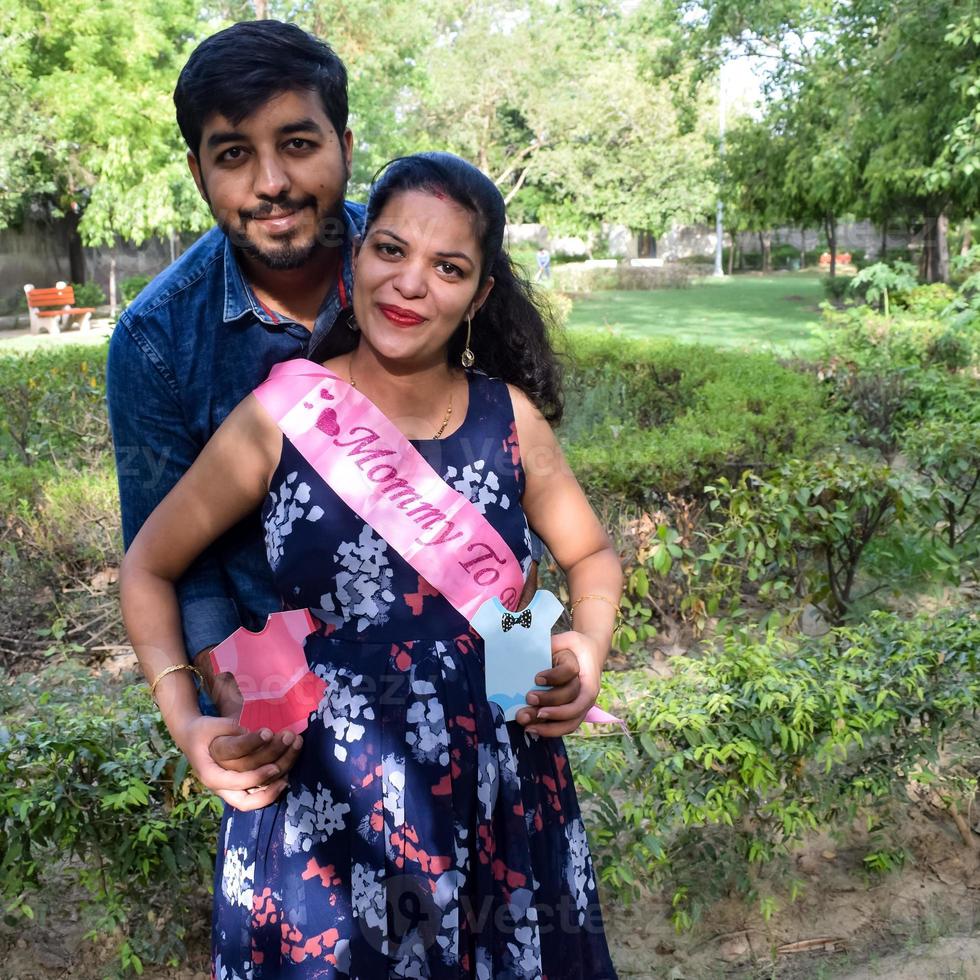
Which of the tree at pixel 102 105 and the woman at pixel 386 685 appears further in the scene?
the tree at pixel 102 105

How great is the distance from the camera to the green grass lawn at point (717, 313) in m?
16.0

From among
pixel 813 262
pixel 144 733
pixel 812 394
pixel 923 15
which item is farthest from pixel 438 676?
pixel 813 262

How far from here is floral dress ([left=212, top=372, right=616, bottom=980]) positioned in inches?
58.7

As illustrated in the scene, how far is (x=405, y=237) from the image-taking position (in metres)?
1.51

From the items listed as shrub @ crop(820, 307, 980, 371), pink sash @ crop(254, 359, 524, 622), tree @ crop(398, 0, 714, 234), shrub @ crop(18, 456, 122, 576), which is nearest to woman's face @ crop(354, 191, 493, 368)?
pink sash @ crop(254, 359, 524, 622)

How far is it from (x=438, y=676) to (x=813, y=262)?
4173cm

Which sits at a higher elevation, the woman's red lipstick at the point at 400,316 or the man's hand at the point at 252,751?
the woman's red lipstick at the point at 400,316

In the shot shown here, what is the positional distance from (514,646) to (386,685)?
0.72 ft

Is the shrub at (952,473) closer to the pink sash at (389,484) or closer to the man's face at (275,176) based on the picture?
the pink sash at (389,484)

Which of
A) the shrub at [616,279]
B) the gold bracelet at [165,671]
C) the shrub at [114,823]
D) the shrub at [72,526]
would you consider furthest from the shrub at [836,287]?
the gold bracelet at [165,671]

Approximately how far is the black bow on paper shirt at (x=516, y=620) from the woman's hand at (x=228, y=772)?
317 mm

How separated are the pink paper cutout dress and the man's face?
0.59 m

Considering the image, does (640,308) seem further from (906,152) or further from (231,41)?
(231,41)

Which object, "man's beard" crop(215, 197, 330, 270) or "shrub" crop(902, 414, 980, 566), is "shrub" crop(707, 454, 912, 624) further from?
"man's beard" crop(215, 197, 330, 270)
